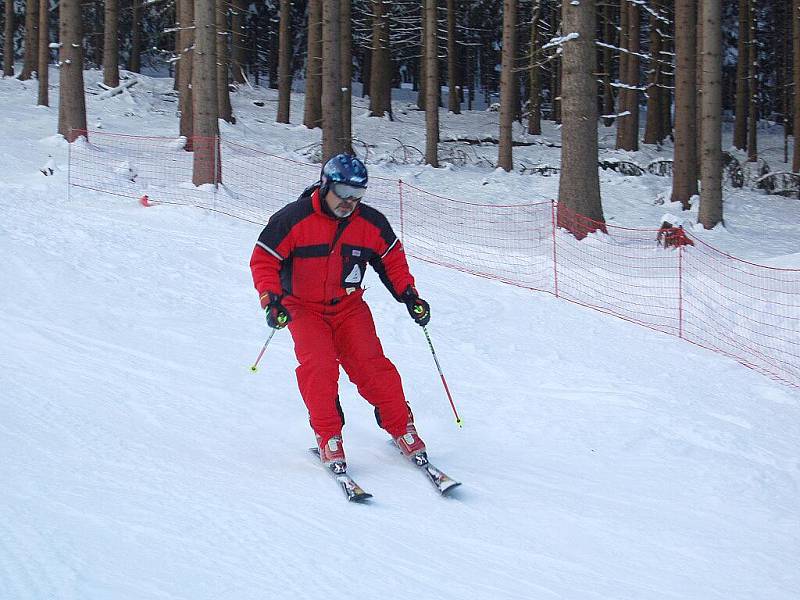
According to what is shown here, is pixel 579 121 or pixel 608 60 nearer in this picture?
pixel 579 121

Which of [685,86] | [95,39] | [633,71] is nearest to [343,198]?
[685,86]

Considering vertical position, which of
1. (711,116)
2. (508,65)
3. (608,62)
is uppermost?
(608,62)

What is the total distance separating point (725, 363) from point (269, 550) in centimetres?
585

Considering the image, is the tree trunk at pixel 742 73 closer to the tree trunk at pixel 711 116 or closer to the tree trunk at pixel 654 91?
the tree trunk at pixel 654 91

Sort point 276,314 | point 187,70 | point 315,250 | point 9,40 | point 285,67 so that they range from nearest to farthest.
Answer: point 276,314 → point 315,250 → point 187,70 → point 285,67 → point 9,40

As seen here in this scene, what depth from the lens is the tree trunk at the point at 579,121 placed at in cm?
1311

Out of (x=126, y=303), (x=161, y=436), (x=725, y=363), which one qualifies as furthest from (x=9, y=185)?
(x=725, y=363)

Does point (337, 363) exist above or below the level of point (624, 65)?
below

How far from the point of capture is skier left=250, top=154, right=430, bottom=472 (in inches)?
202

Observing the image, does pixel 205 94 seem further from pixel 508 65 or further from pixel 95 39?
pixel 95 39

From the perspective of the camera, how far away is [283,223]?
5.18 metres

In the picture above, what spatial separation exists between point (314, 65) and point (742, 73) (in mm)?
13995

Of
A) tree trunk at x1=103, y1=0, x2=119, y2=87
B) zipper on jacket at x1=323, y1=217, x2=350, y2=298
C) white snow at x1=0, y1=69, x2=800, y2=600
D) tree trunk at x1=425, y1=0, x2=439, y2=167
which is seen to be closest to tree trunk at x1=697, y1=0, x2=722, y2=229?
white snow at x1=0, y1=69, x2=800, y2=600

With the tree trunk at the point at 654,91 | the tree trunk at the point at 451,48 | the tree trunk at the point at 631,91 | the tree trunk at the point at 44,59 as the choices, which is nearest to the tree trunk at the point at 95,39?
the tree trunk at the point at 44,59
